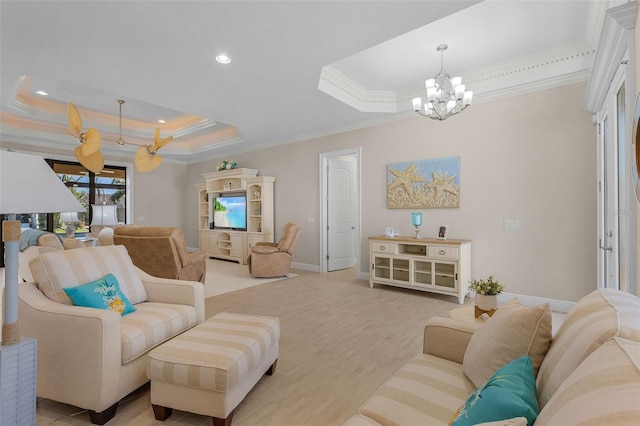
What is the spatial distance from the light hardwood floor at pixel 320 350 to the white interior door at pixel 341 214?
1.30 metres

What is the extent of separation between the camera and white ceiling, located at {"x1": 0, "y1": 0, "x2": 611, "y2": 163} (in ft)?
7.88

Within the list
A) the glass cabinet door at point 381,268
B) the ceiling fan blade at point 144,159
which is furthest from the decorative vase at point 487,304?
the ceiling fan blade at point 144,159

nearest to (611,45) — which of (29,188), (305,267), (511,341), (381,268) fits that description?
(511,341)

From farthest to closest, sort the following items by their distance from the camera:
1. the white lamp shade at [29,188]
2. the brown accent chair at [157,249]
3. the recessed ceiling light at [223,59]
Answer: the brown accent chair at [157,249]
the recessed ceiling light at [223,59]
the white lamp shade at [29,188]

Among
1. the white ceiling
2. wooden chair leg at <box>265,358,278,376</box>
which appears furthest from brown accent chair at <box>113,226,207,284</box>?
wooden chair leg at <box>265,358,278,376</box>

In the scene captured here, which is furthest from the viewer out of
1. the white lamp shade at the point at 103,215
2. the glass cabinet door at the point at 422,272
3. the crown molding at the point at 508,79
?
the white lamp shade at the point at 103,215

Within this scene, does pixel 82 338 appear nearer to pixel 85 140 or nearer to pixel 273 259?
pixel 85 140

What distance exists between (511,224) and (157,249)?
4.53 metres

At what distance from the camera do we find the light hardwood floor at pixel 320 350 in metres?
1.79

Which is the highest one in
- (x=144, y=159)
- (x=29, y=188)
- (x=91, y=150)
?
(x=144, y=159)

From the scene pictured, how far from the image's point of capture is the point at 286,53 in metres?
3.00

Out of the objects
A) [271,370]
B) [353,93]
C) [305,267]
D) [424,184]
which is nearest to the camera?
[271,370]

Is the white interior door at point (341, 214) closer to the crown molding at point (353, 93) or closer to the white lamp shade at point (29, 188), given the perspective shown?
the crown molding at point (353, 93)

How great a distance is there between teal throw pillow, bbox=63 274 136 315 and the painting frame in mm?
3831
